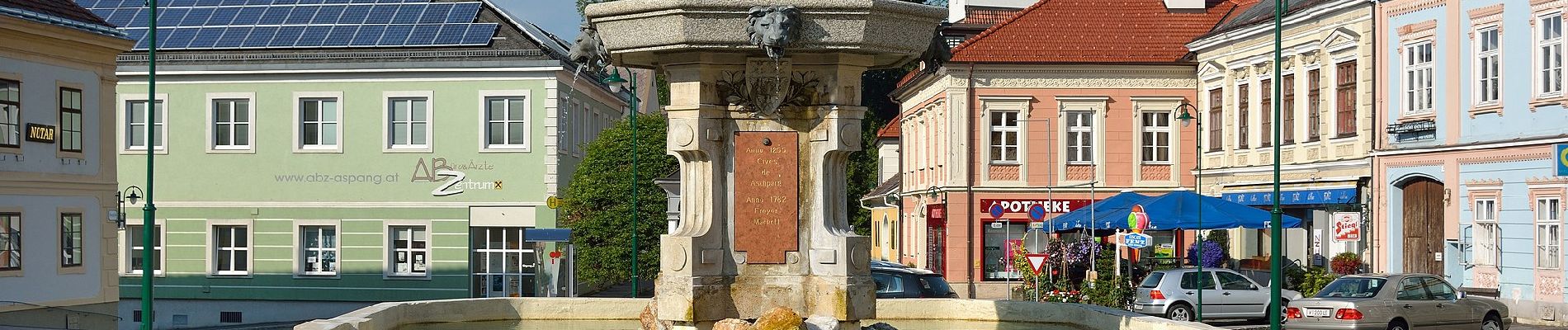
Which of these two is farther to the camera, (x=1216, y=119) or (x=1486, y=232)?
(x=1216, y=119)

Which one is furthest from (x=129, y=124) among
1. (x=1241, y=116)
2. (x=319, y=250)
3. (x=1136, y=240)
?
(x=1241, y=116)

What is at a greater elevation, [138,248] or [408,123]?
[408,123]

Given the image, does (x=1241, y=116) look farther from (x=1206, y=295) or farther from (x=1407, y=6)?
(x=1206, y=295)

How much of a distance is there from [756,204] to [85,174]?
23016mm

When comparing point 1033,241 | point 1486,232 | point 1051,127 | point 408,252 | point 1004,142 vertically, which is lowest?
point 408,252

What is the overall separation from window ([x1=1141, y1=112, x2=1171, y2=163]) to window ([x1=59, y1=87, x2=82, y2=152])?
85.4ft

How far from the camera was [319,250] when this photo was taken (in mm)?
44281

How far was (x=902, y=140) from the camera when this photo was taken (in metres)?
59.9

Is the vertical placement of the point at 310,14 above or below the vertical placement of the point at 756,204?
above

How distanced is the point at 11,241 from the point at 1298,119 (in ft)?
84.6

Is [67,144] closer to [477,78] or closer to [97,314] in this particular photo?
[97,314]

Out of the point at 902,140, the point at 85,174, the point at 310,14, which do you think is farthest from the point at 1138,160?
the point at 85,174

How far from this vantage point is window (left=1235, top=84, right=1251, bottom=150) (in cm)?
4225

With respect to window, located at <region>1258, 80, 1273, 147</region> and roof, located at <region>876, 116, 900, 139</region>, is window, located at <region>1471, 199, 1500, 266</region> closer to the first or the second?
window, located at <region>1258, 80, 1273, 147</region>
